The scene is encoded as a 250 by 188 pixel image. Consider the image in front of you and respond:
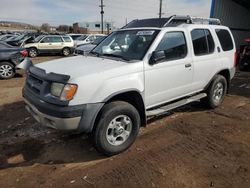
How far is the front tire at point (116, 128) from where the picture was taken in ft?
12.5

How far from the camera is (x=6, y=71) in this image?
34.0 ft

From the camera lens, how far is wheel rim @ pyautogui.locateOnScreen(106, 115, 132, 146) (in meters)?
4.01

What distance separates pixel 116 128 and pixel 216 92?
3.16 meters

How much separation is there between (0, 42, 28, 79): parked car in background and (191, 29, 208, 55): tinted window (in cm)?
760

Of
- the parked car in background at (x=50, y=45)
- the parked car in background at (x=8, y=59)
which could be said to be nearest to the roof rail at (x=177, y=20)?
the parked car in background at (x=8, y=59)

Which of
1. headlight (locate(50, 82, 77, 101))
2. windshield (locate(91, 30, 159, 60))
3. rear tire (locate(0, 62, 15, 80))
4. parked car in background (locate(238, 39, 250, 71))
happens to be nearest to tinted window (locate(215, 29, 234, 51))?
windshield (locate(91, 30, 159, 60))

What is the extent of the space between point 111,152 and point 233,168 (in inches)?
69.6

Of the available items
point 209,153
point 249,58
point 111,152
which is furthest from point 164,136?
A: point 249,58

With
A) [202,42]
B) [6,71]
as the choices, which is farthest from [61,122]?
[6,71]

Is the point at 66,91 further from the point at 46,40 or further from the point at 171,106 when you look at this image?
the point at 46,40

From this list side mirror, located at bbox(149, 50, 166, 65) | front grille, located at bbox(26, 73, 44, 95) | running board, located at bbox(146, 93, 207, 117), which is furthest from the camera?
running board, located at bbox(146, 93, 207, 117)

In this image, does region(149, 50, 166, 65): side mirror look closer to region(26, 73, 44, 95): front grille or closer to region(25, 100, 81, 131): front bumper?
region(25, 100, 81, 131): front bumper

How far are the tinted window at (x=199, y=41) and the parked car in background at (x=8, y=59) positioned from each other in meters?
7.60

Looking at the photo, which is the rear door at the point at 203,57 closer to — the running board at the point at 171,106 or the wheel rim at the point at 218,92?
the running board at the point at 171,106
